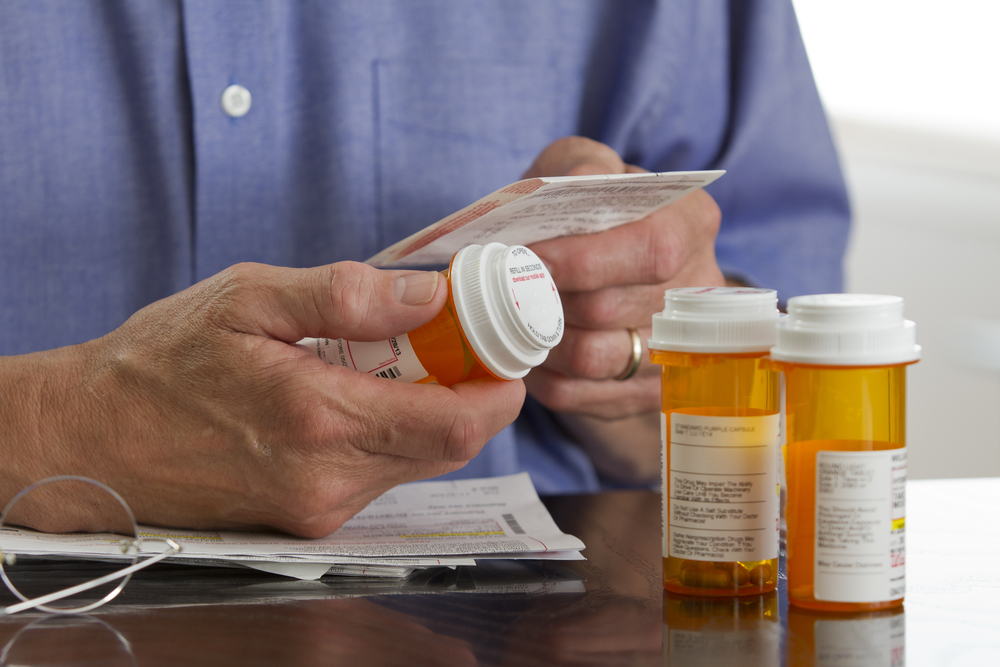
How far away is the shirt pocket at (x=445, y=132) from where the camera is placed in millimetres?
960

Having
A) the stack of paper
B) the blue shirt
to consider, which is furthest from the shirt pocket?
the stack of paper

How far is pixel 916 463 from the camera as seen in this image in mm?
2338

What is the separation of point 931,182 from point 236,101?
6.65ft

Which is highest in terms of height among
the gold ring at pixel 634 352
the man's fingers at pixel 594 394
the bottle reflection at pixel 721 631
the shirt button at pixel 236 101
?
the shirt button at pixel 236 101

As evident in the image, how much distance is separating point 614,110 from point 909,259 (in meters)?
1.65

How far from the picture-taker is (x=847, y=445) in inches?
17.5

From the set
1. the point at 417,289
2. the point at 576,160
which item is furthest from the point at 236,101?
the point at 417,289

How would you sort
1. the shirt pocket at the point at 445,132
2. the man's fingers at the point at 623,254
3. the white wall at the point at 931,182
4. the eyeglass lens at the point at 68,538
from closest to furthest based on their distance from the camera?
the eyeglass lens at the point at 68,538 < the man's fingers at the point at 623,254 < the shirt pocket at the point at 445,132 < the white wall at the point at 931,182

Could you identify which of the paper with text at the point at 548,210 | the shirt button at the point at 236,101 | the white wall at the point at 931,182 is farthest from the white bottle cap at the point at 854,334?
the white wall at the point at 931,182

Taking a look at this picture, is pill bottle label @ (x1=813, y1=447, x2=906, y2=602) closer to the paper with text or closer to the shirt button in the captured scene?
the paper with text

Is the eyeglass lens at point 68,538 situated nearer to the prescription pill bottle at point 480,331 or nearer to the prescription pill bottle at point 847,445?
the prescription pill bottle at point 480,331

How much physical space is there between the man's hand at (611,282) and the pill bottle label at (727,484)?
27 centimetres

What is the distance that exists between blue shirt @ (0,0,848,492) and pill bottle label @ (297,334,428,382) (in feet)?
1.35

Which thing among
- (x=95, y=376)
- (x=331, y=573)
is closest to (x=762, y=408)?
(x=331, y=573)
